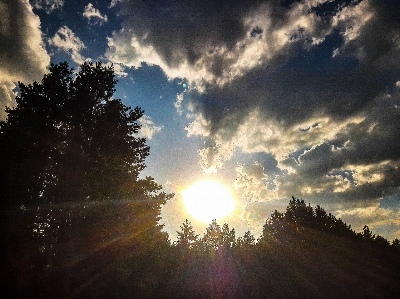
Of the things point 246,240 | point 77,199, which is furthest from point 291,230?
point 77,199

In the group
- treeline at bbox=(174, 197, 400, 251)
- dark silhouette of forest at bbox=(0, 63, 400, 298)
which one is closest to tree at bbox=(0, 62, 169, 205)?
dark silhouette of forest at bbox=(0, 63, 400, 298)

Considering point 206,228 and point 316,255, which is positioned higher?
point 206,228

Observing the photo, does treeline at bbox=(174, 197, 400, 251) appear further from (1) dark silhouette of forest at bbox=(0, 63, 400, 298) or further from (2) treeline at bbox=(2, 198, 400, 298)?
(1) dark silhouette of forest at bbox=(0, 63, 400, 298)

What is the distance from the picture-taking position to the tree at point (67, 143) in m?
15.1

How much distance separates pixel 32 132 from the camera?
15555 millimetres

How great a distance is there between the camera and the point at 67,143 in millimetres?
16406

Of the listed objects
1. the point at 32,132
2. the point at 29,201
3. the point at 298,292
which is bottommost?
the point at 298,292

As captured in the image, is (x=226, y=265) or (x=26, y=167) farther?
(x=226, y=265)

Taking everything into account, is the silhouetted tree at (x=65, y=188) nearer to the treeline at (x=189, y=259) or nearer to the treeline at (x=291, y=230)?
the treeline at (x=189, y=259)

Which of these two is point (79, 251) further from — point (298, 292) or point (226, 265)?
point (298, 292)

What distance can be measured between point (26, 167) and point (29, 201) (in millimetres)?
2391

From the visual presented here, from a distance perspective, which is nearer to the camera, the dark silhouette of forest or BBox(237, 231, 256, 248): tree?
the dark silhouette of forest

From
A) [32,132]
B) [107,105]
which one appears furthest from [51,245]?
[107,105]

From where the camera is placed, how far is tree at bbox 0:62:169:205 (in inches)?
593
